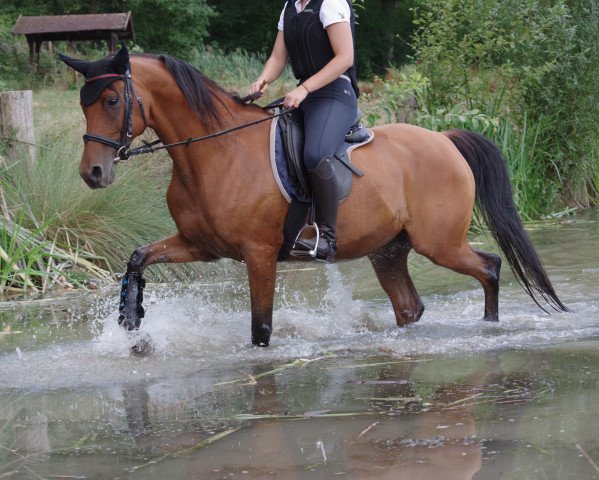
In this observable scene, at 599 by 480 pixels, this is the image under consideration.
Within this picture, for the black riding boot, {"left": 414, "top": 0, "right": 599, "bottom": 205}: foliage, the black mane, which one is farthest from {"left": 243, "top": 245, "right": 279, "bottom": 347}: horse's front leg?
{"left": 414, "top": 0, "right": 599, "bottom": 205}: foliage

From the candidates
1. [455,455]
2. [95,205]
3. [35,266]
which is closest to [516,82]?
[95,205]

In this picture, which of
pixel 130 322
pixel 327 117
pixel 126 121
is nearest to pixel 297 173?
pixel 327 117

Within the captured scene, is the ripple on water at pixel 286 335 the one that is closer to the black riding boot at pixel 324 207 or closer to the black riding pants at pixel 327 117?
the black riding boot at pixel 324 207

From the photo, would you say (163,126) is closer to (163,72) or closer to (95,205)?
(163,72)

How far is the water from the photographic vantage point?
14.5ft

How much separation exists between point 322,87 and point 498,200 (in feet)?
6.14

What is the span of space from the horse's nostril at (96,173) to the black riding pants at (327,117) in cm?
133

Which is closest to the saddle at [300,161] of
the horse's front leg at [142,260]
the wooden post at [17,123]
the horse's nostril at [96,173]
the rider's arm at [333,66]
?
the rider's arm at [333,66]

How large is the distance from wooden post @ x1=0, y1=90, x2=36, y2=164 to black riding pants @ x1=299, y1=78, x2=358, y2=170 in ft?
14.2

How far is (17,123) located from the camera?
10.4 m

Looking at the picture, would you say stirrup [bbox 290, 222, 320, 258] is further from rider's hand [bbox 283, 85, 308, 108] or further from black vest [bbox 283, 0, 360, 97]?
black vest [bbox 283, 0, 360, 97]

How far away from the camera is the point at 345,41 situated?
22.1 feet

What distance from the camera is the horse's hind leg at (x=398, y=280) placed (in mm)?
7895

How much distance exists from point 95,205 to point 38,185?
0.57 m
